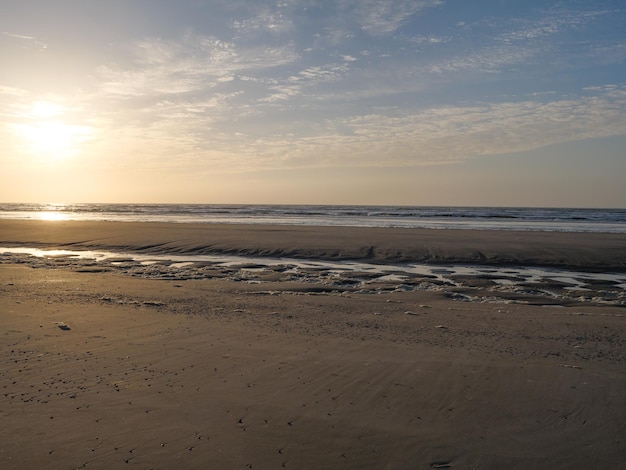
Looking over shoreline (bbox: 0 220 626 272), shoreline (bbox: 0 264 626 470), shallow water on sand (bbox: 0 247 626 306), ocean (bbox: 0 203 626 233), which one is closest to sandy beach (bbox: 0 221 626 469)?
shoreline (bbox: 0 264 626 470)

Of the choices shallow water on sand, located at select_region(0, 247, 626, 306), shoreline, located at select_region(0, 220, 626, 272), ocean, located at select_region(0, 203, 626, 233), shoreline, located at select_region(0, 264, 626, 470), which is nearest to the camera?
shoreline, located at select_region(0, 264, 626, 470)

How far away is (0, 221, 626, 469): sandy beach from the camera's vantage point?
4555 millimetres

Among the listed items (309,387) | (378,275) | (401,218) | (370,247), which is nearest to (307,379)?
(309,387)

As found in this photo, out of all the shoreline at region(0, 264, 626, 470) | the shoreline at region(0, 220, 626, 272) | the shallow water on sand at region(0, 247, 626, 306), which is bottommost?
the shoreline at region(0, 264, 626, 470)

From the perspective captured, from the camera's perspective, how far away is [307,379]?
6238mm

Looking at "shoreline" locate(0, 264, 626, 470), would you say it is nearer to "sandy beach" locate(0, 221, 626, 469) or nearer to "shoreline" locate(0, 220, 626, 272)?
"sandy beach" locate(0, 221, 626, 469)

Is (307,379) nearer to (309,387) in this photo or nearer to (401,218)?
(309,387)

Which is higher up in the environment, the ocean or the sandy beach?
the ocean

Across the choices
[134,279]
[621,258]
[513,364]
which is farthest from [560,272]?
[134,279]

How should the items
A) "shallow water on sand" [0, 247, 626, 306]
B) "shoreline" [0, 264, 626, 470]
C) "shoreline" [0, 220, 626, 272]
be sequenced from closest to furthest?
"shoreline" [0, 264, 626, 470] < "shallow water on sand" [0, 247, 626, 306] < "shoreline" [0, 220, 626, 272]

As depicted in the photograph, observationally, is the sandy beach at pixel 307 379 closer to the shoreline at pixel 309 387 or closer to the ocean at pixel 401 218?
the shoreline at pixel 309 387

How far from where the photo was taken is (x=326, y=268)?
1664cm

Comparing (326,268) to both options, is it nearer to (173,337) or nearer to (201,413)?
(173,337)

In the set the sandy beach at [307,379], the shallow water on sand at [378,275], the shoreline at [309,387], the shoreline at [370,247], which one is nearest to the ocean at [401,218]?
the shoreline at [370,247]
